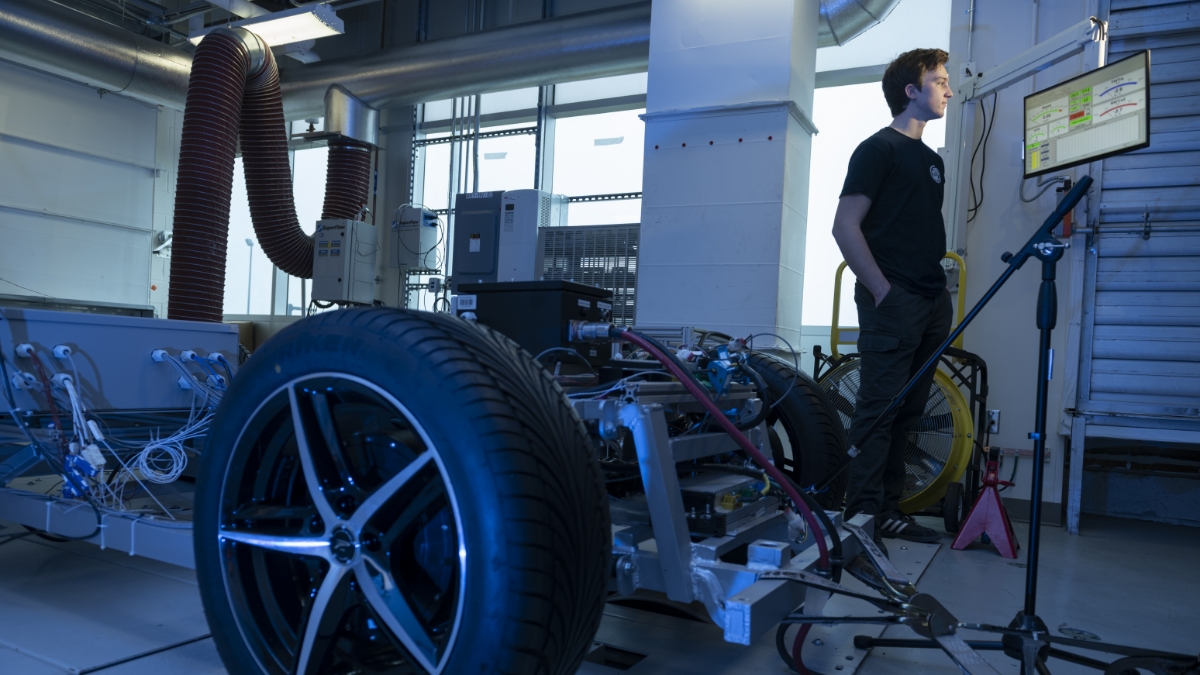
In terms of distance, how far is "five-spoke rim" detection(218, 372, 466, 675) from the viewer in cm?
102

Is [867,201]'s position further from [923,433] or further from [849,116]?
[849,116]

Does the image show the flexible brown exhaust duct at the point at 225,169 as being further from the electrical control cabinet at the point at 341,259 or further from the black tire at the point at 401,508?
the black tire at the point at 401,508

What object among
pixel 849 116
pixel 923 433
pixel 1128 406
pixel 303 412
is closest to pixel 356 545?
pixel 303 412

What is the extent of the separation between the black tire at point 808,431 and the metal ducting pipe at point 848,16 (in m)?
3.68

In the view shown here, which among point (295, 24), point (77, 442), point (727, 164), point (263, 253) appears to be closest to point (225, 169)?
point (295, 24)

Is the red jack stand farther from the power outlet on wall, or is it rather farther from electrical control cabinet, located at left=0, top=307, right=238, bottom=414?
electrical control cabinet, located at left=0, top=307, right=238, bottom=414

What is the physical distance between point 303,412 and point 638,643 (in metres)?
0.95

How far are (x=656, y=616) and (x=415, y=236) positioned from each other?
5.97 meters

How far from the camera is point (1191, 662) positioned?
1390mm

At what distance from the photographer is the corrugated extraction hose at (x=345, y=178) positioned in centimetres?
693

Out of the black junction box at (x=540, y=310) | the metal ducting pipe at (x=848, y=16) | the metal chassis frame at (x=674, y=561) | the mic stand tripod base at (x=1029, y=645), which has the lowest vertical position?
the mic stand tripod base at (x=1029, y=645)

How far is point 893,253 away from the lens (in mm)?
2412

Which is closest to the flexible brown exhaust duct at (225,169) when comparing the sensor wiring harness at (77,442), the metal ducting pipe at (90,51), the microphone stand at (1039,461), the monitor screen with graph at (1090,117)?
the metal ducting pipe at (90,51)

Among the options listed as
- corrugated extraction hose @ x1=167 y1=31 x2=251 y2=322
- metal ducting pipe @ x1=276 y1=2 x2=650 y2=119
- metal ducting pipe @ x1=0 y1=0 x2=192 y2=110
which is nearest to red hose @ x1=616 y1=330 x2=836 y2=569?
corrugated extraction hose @ x1=167 y1=31 x2=251 y2=322
